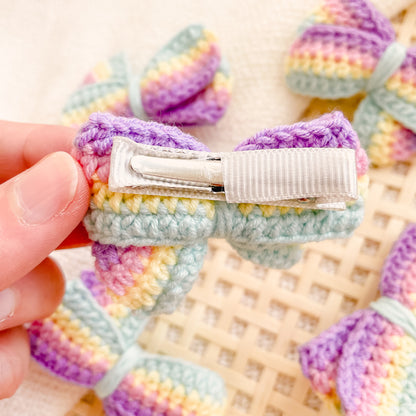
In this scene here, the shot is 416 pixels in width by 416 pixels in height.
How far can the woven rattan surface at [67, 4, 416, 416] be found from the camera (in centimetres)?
71

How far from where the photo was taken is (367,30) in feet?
2.50

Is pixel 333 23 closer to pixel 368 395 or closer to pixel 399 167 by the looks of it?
pixel 399 167

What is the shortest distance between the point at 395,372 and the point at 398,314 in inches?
2.9

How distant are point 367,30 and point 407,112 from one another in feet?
0.49

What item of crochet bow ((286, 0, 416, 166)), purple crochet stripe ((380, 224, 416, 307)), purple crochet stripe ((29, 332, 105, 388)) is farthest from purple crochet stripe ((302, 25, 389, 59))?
purple crochet stripe ((29, 332, 105, 388))

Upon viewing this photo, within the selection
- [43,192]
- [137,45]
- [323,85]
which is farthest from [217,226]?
[137,45]

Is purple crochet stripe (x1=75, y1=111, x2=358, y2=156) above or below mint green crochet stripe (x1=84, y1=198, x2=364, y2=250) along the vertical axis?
above

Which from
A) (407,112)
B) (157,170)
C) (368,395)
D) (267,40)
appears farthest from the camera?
(267,40)

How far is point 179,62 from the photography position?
79cm

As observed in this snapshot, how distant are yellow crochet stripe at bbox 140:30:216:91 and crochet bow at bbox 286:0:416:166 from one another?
→ 0.14 meters

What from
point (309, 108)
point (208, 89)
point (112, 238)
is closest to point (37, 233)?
point (112, 238)

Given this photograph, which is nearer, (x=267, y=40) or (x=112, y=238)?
(x=112, y=238)

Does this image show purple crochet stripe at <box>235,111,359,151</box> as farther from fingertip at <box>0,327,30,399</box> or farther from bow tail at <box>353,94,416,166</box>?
fingertip at <box>0,327,30,399</box>

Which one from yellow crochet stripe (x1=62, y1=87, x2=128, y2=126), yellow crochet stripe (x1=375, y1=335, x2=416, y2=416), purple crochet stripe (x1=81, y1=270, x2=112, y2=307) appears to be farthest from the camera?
yellow crochet stripe (x1=62, y1=87, x2=128, y2=126)
